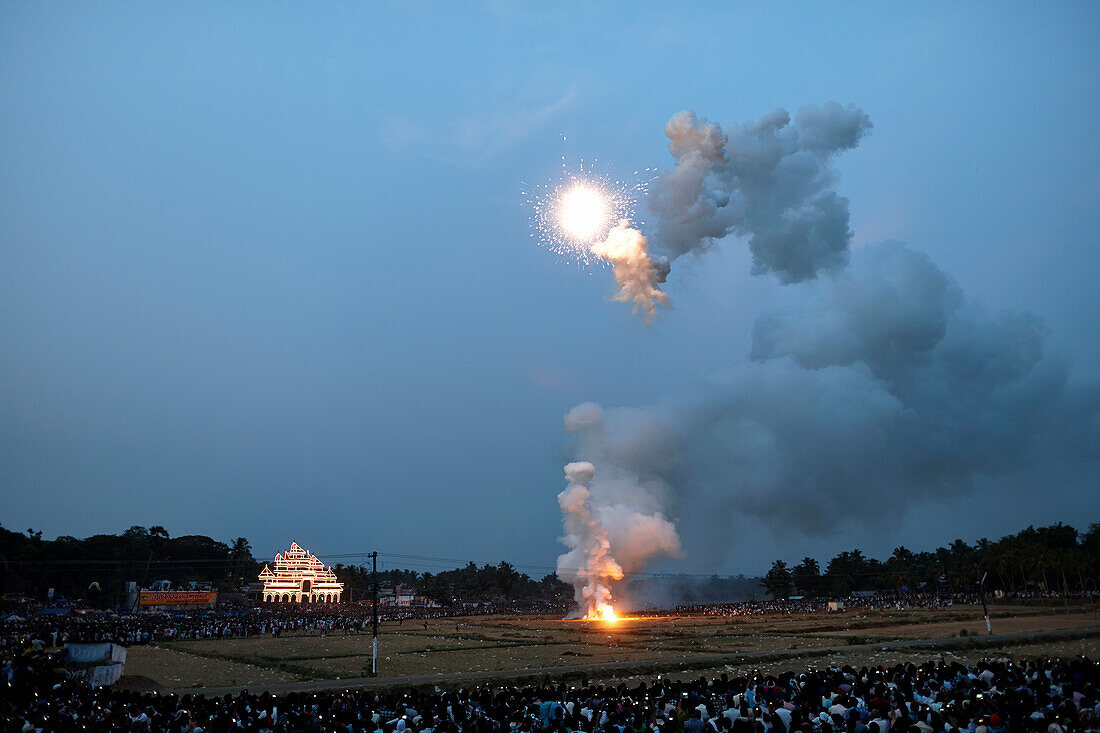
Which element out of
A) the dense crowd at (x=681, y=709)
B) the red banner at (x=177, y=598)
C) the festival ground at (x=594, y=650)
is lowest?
the red banner at (x=177, y=598)

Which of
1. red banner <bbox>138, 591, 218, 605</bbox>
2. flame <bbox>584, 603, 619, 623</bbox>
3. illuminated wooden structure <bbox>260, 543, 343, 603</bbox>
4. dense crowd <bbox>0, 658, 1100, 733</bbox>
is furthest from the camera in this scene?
illuminated wooden structure <bbox>260, 543, 343, 603</bbox>

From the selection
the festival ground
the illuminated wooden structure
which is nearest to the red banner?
the illuminated wooden structure

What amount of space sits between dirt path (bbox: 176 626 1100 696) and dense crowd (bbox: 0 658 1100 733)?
13.3 m

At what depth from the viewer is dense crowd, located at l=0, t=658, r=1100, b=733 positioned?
17.6 metres

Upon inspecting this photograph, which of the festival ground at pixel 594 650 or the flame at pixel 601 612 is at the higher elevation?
the festival ground at pixel 594 650

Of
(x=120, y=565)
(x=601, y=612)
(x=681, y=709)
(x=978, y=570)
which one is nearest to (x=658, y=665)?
(x=681, y=709)

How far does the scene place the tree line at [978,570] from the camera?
4624 inches

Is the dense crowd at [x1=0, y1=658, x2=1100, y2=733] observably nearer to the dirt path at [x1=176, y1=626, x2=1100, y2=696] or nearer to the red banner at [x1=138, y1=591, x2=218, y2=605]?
the dirt path at [x1=176, y1=626, x2=1100, y2=696]

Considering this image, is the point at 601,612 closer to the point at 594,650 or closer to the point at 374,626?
the point at 594,650

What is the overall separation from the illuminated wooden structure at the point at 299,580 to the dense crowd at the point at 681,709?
15513 centimetres

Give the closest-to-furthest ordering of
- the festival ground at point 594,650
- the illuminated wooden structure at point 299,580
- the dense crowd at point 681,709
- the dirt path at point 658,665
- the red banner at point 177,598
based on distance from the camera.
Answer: the dense crowd at point 681,709, the dirt path at point 658,665, the festival ground at point 594,650, the red banner at point 177,598, the illuminated wooden structure at point 299,580

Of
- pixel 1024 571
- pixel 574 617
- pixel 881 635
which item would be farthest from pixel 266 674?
pixel 1024 571

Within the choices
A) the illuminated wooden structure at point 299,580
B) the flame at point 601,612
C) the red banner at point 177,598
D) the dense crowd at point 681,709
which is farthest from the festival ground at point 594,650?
the illuminated wooden structure at point 299,580

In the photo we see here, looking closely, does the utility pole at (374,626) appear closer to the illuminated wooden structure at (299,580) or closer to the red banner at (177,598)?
the red banner at (177,598)
